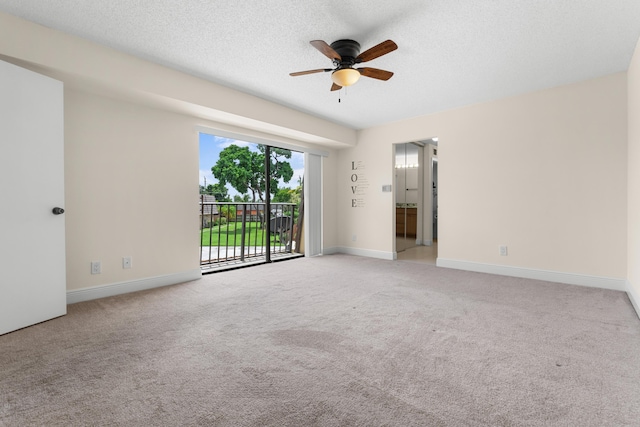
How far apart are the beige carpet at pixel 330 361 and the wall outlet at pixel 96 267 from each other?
327 millimetres

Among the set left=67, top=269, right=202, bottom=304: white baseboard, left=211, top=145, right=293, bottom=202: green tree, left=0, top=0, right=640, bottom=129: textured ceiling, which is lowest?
left=67, top=269, right=202, bottom=304: white baseboard

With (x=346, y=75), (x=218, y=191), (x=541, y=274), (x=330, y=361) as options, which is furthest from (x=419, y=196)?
(x=330, y=361)

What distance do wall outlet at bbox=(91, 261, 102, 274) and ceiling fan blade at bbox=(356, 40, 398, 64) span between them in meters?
3.29

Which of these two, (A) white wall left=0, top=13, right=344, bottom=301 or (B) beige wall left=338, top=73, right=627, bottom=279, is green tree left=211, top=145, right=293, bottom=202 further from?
(B) beige wall left=338, top=73, right=627, bottom=279

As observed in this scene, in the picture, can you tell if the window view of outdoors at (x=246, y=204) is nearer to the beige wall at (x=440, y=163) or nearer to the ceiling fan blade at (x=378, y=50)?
the beige wall at (x=440, y=163)

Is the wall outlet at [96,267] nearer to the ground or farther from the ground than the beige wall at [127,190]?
nearer to the ground

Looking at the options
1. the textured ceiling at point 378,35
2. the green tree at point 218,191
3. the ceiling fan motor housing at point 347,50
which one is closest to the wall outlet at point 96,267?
the textured ceiling at point 378,35

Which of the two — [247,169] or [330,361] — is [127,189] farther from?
[247,169]

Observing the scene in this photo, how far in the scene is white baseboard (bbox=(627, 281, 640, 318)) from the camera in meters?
2.60

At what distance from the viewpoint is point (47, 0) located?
6.88ft

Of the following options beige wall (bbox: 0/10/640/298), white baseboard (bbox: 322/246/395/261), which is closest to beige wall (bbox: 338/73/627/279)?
beige wall (bbox: 0/10/640/298)

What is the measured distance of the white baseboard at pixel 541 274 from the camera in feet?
10.9

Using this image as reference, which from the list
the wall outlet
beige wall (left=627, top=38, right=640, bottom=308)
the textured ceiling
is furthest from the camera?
the wall outlet

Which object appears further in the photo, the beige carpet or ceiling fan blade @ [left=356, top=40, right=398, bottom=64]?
Answer: ceiling fan blade @ [left=356, top=40, right=398, bottom=64]
